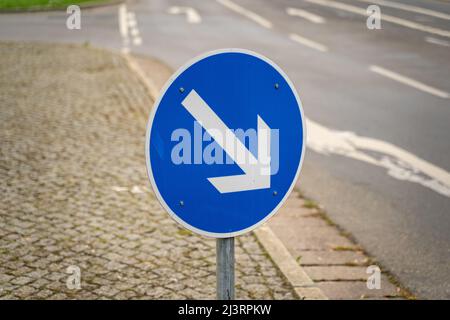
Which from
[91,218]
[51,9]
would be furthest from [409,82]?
[51,9]

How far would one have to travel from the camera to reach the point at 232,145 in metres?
2.38

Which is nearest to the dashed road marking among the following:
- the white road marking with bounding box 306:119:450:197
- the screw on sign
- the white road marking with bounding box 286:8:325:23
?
the white road marking with bounding box 286:8:325:23

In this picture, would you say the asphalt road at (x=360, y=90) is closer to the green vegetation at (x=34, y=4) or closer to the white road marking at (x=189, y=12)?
the white road marking at (x=189, y=12)

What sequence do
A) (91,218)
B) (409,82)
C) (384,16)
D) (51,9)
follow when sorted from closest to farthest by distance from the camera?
(91,218)
(409,82)
(384,16)
(51,9)

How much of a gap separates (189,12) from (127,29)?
512cm

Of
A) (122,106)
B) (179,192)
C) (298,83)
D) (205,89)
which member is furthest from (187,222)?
(298,83)

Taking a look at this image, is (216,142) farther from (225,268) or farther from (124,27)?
(124,27)

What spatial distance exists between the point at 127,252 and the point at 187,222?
2.48 metres

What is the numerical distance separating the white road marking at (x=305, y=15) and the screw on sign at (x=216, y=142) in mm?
19307

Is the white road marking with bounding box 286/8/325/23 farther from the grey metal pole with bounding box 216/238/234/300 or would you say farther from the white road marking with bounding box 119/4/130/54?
the grey metal pole with bounding box 216/238/234/300

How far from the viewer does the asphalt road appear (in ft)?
18.0

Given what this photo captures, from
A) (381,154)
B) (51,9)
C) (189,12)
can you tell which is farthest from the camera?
(189,12)

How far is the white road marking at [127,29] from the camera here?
628 inches

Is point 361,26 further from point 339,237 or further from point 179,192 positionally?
point 179,192
